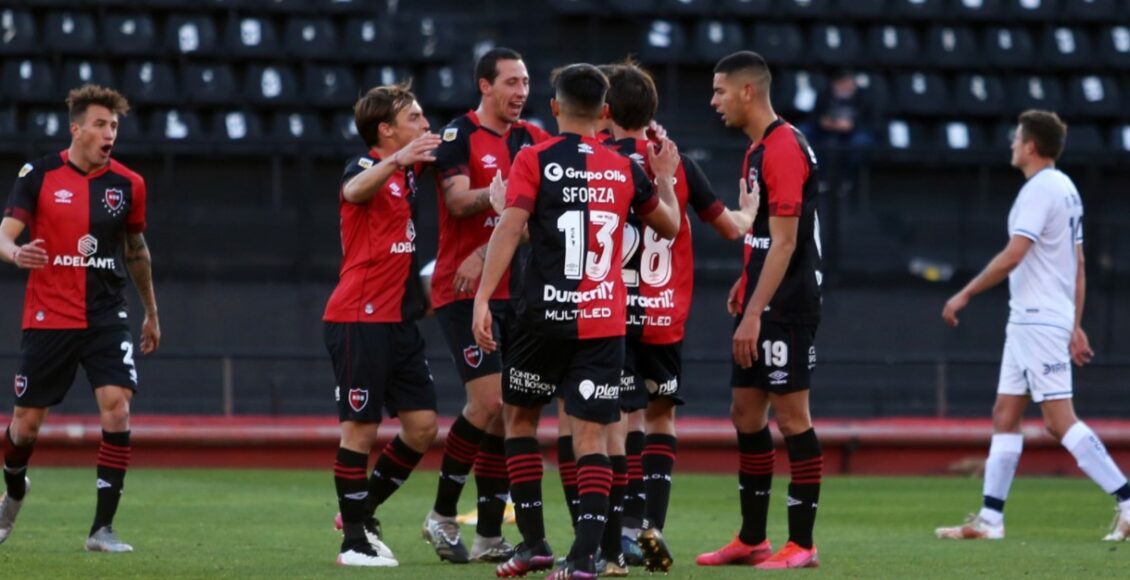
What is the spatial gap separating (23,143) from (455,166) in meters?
7.18

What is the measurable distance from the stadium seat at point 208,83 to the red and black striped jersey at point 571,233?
10.4 meters

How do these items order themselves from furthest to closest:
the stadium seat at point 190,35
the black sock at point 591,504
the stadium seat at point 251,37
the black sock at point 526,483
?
the stadium seat at point 251,37
the stadium seat at point 190,35
the black sock at point 526,483
the black sock at point 591,504

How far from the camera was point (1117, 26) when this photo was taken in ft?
64.7

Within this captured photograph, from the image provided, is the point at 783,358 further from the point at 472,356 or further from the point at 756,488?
the point at 472,356

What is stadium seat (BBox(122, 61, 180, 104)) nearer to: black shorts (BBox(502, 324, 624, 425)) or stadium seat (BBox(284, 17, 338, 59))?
stadium seat (BBox(284, 17, 338, 59))

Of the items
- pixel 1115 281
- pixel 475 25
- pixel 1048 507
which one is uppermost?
pixel 475 25

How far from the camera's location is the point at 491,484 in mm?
8578

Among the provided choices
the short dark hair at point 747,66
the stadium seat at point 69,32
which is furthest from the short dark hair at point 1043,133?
the stadium seat at point 69,32

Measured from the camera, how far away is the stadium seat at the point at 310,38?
1783cm

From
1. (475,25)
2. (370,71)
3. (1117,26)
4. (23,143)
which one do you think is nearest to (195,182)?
(23,143)

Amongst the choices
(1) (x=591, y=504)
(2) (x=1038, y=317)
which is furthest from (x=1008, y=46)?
(1) (x=591, y=504)

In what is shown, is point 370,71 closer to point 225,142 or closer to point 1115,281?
point 225,142

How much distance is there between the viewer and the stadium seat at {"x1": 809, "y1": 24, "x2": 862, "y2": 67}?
18609 mm

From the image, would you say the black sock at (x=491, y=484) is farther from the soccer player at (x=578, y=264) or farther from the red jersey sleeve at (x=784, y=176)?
the red jersey sleeve at (x=784, y=176)
